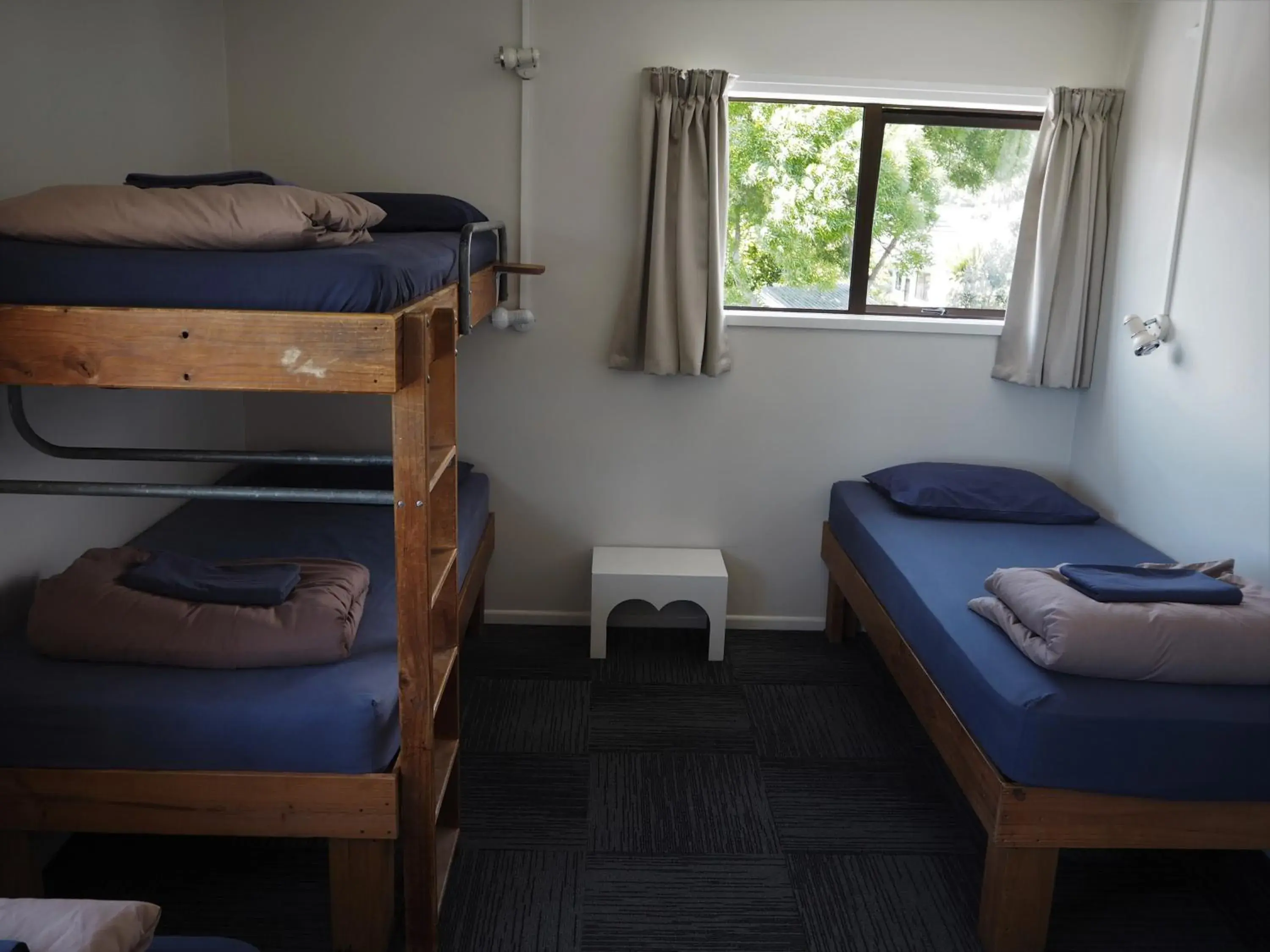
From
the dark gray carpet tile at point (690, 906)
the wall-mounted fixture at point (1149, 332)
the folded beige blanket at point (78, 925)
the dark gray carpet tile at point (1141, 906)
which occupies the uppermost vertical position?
the wall-mounted fixture at point (1149, 332)

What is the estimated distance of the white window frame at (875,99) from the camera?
145 inches

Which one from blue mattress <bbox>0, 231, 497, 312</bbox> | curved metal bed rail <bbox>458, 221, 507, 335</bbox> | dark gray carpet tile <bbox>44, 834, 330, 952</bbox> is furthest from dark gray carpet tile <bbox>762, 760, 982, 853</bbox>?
blue mattress <bbox>0, 231, 497, 312</bbox>

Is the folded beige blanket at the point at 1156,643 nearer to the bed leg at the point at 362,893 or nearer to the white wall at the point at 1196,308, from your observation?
the white wall at the point at 1196,308

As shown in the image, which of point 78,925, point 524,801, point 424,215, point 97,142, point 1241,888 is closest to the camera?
point 78,925

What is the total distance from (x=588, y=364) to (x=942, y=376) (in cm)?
130

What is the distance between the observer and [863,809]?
289cm

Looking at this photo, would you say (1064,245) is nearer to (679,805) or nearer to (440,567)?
(679,805)

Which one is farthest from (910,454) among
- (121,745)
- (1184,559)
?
(121,745)

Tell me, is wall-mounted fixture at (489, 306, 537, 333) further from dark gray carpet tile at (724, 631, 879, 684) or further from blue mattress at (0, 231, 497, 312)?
blue mattress at (0, 231, 497, 312)

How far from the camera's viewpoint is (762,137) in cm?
383

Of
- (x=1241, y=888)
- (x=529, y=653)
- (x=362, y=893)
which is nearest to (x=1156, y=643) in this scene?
(x=1241, y=888)

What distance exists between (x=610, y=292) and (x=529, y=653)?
1.31 metres

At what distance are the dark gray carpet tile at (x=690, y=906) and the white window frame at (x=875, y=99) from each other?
1950 mm

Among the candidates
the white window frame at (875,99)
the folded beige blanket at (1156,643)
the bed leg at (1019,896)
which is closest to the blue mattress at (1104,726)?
the folded beige blanket at (1156,643)
